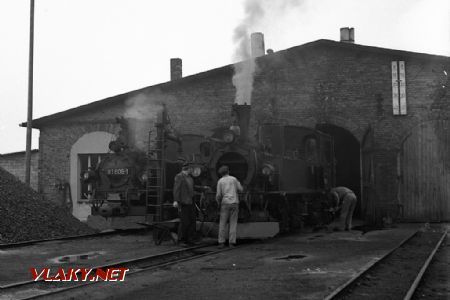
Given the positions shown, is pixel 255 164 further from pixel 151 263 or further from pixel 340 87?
pixel 340 87

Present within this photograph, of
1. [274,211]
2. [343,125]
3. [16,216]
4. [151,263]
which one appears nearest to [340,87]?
[343,125]

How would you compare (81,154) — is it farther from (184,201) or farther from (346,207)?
(184,201)

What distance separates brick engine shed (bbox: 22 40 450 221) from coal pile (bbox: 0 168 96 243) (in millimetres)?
3695

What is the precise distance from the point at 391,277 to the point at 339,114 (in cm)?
1274

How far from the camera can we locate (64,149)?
2264 cm

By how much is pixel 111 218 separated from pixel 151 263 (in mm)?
4568

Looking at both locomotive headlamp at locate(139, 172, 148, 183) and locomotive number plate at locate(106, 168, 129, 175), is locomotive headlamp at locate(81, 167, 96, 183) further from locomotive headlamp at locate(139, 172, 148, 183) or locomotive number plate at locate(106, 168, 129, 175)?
locomotive headlamp at locate(139, 172, 148, 183)

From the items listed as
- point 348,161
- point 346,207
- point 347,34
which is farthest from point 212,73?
point 346,207

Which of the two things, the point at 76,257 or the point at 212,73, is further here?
the point at 212,73

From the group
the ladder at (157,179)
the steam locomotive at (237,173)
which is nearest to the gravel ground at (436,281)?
the steam locomotive at (237,173)

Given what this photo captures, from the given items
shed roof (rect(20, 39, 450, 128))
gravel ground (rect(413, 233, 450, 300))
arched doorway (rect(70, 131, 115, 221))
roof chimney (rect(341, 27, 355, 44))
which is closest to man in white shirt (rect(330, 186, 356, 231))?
gravel ground (rect(413, 233, 450, 300))

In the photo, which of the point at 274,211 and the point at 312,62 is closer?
the point at 274,211

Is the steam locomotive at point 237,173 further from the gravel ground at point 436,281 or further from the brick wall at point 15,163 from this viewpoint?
the brick wall at point 15,163

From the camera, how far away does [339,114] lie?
20.2 meters
